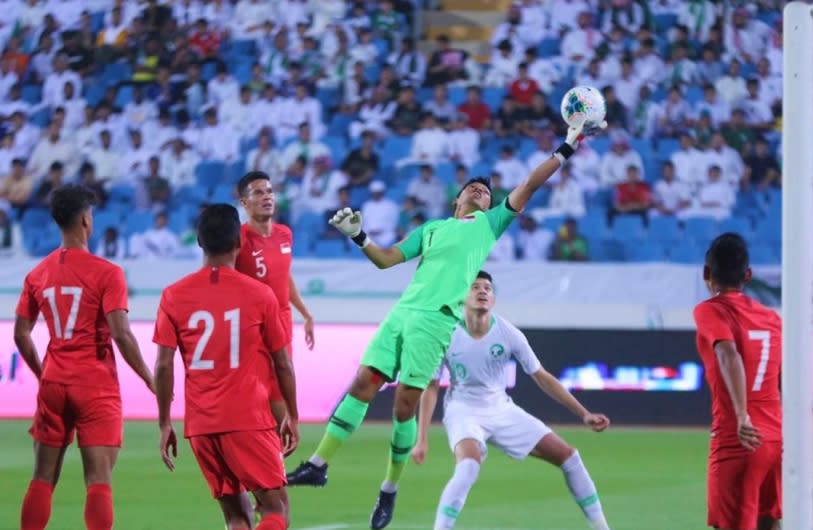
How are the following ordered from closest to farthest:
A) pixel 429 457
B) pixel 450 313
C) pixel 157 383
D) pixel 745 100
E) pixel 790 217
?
pixel 790 217, pixel 157 383, pixel 450 313, pixel 429 457, pixel 745 100

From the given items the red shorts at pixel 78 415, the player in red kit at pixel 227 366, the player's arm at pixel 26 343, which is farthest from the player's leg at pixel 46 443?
the player in red kit at pixel 227 366

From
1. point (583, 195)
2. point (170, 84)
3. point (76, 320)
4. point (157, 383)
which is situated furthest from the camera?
point (170, 84)

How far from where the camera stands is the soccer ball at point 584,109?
7883 mm

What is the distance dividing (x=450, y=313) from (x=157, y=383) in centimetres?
274

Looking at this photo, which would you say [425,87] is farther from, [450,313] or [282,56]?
[450,313]

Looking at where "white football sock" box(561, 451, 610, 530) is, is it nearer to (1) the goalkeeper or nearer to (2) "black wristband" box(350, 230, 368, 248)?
(1) the goalkeeper

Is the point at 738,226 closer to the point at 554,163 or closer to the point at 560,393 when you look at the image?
the point at 560,393

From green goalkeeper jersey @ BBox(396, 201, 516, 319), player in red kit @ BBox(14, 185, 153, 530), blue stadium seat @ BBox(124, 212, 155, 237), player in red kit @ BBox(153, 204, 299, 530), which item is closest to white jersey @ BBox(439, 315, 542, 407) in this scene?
green goalkeeper jersey @ BBox(396, 201, 516, 319)

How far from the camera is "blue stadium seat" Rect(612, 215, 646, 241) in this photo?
17.7m

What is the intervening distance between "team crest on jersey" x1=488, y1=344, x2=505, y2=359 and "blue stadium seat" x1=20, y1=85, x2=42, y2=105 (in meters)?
14.6

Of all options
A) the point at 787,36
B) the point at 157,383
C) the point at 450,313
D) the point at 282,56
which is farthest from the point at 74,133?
the point at 787,36

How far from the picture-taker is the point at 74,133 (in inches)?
795

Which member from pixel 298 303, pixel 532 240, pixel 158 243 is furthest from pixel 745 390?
pixel 158 243

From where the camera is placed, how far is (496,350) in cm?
834
